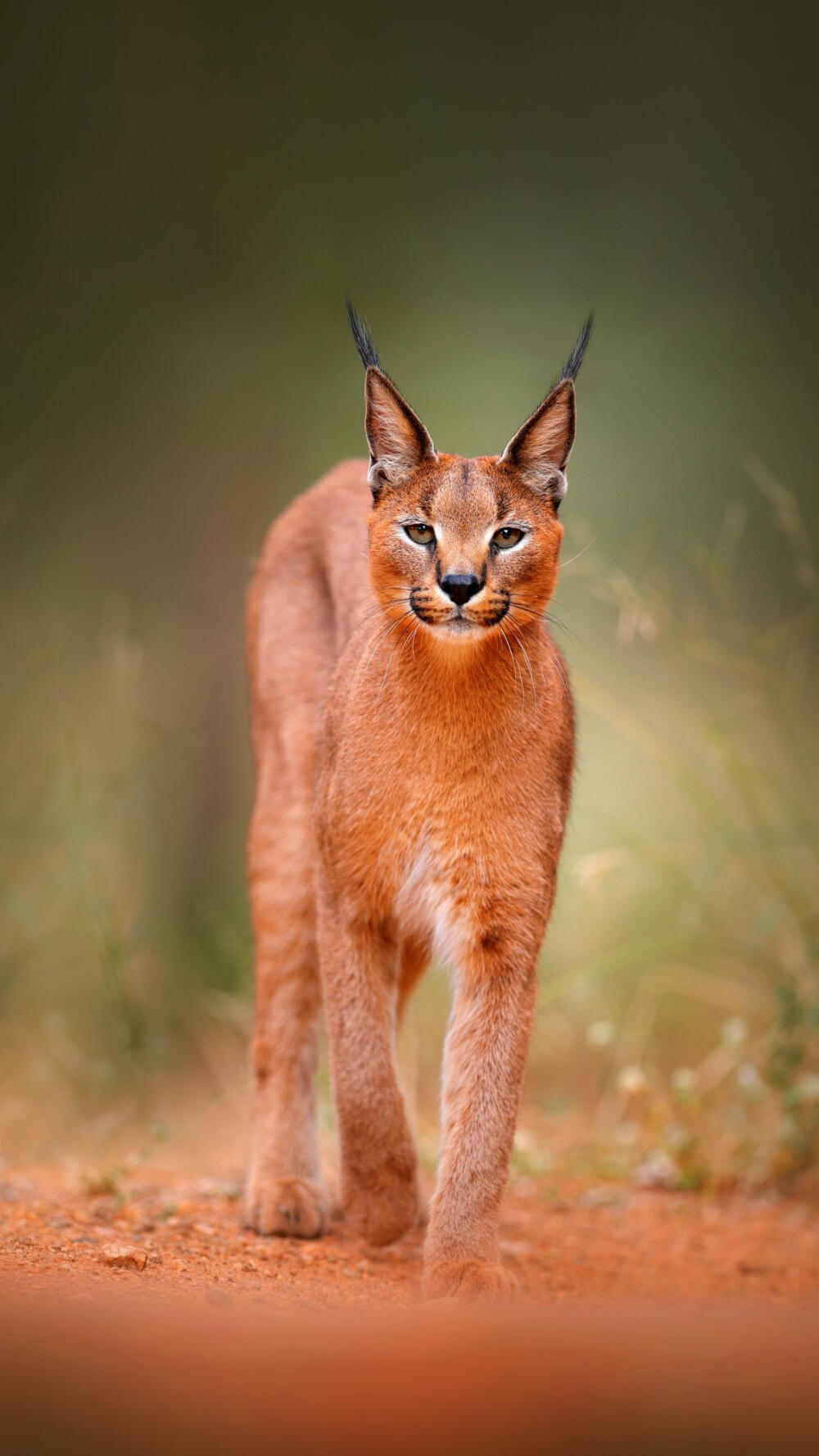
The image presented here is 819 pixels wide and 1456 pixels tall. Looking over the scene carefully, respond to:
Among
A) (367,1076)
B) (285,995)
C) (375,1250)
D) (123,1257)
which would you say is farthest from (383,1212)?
(123,1257)

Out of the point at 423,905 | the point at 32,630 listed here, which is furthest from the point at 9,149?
the point at 423,905

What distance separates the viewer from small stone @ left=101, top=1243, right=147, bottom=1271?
142 inches

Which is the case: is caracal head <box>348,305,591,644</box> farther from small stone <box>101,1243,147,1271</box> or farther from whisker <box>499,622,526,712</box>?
small stone <box>101,1243,147,1271</box>

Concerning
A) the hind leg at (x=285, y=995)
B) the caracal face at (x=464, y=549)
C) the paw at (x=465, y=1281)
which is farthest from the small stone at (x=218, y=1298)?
the caracal face at (x=464, y=549)

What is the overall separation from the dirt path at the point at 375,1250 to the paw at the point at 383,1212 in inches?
1.9

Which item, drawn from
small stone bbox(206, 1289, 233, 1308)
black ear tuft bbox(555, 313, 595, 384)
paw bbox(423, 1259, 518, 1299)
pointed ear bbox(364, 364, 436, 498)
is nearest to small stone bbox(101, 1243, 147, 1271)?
small stone bbox(206, 1289, 233, 1308)

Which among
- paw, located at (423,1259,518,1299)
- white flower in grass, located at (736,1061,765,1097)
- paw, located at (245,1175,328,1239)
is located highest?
white flower in grass, located at (736,1061,765,1097)

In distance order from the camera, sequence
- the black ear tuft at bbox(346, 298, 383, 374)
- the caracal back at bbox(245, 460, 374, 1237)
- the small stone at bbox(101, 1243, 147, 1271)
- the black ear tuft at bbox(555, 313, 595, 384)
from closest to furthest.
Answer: the small stone at bbox(101, 1243, 147, 1271) < the black ear tuft at bbox(555, 313, 595, 384) < the black ear tuft at bbox(346, 298, 383, 374) < the caracal back at bbox(245, 460, 374, 1237)

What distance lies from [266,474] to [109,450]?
39.4 inches

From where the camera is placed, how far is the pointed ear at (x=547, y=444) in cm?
410

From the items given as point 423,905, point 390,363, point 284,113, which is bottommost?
point 423,905

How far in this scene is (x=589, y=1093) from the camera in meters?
7.58

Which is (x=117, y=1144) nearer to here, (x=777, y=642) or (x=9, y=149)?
(x=777, y=642)

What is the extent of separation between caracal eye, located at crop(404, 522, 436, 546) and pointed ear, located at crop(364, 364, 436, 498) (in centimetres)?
21
